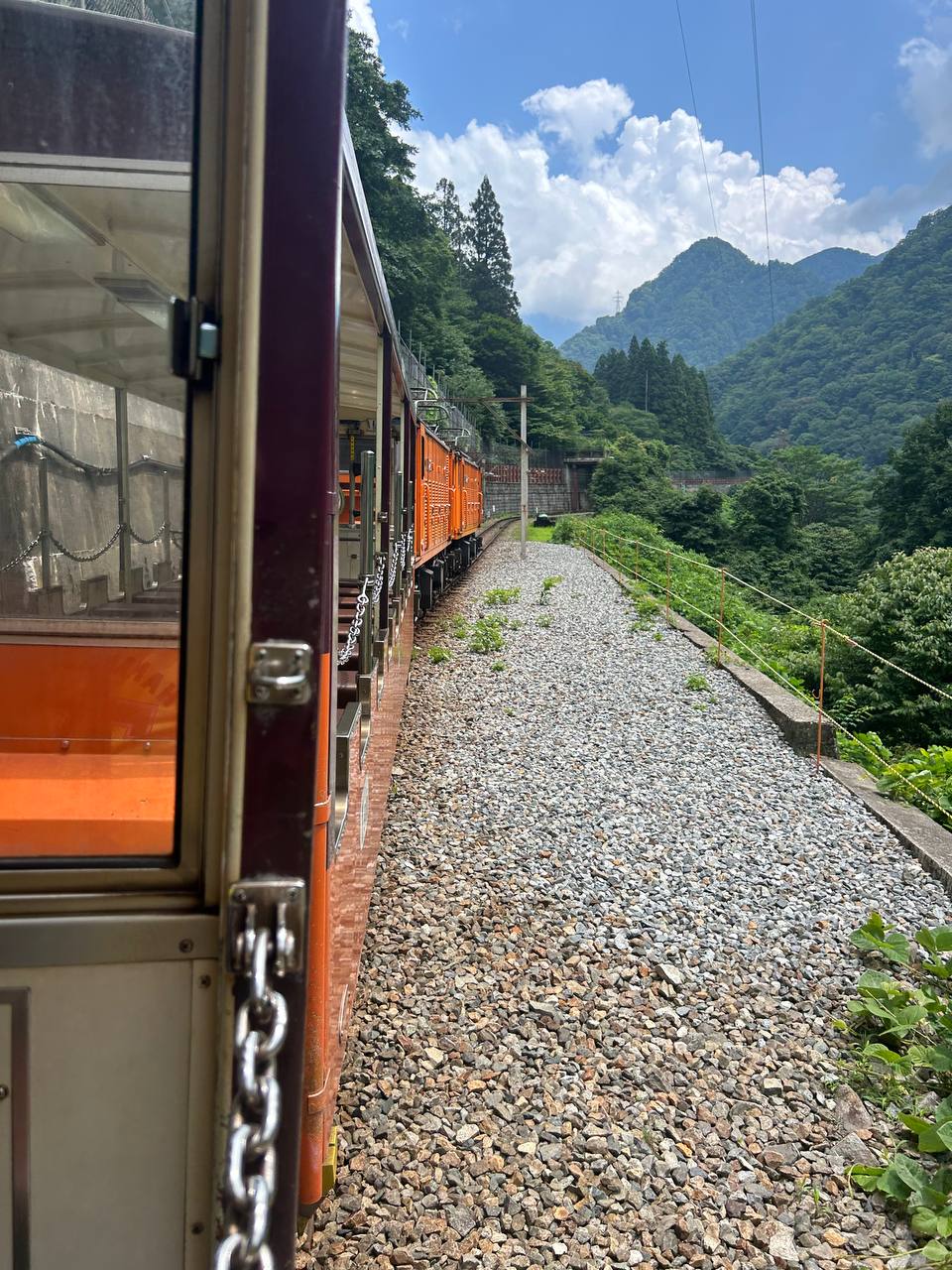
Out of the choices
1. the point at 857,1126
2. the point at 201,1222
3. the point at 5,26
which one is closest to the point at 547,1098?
the point at 857,1126

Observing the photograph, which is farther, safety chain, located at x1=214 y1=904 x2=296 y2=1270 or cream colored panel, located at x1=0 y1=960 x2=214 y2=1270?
cream colored panel, located at x1=0 y1=960 x2=214 y2=1270

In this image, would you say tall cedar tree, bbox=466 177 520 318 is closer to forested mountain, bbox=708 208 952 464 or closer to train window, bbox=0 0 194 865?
forested mountain, bbox=708 208 952 464

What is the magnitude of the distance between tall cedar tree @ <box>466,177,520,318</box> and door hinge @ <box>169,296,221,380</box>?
74.5 metres

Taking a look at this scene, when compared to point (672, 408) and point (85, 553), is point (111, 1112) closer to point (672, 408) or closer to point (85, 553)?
point (85, 553)

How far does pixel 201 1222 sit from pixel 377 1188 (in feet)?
5.47

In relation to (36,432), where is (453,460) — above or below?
above

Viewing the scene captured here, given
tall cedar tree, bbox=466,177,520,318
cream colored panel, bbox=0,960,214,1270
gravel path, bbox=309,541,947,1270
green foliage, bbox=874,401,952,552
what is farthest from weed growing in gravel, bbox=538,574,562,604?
tall cedar tree, bbox=466,177,520,318

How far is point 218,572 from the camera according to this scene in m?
1.09

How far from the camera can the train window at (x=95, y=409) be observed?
3.77 feet

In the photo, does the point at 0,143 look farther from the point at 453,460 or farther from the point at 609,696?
the point at 453,460

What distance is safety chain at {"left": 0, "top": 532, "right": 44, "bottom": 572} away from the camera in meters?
1.42

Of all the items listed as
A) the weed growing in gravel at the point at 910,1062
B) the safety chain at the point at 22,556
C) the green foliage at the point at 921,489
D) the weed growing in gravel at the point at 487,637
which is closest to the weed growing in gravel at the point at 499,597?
the weed growing in gravel at the point at 487,637

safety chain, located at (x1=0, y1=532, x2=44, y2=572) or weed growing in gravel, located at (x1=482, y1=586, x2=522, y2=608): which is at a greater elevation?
safety chain, located at (x1=0, y1=532, x2=44, y2=572)

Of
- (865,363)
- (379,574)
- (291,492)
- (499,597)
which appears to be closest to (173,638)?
(291,492)
